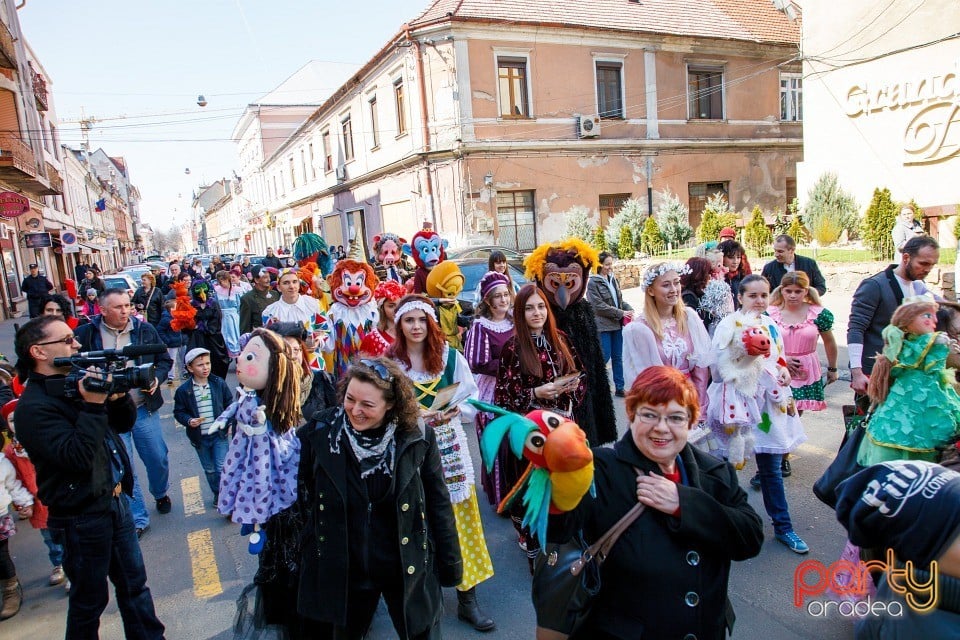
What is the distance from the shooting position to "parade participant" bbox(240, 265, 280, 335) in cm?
672

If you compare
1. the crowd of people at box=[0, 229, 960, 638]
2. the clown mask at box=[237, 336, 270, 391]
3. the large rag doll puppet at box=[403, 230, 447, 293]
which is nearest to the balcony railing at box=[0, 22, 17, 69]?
the crowd of people at box=[0, 229, 960, 638]

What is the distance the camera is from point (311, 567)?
249cm

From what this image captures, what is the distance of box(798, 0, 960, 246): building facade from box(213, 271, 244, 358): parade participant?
51.3 feet

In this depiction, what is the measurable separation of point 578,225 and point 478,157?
13.3 feet

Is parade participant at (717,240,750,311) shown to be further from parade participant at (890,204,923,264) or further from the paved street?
parade participant at (890,204,923,264)

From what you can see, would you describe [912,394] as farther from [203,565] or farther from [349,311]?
[203,565]

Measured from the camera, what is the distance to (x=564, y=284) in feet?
13.8

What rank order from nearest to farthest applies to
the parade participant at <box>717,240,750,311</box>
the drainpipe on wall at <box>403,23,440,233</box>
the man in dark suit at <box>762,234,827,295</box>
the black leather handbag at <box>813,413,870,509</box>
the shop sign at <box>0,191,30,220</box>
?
the black leather handbag at <box>813,413,870,509</box> → the man in dark suit at <box>762,234,827,295</box> → the parade participant at <box>717,240,750,311</box> → the shop sign at <box>0,191,30,220</box> → the drainpipe on wall at <box>403,23,440,233</box>

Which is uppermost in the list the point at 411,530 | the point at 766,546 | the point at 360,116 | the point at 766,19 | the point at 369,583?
the point at 766,19

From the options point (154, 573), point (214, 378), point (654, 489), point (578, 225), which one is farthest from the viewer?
point (578, 225)

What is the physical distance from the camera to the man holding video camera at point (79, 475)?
2672 millimetres

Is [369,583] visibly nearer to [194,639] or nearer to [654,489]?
[654,489]

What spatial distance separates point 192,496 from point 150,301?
4.31 m

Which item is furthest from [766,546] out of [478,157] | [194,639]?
[478,157]
